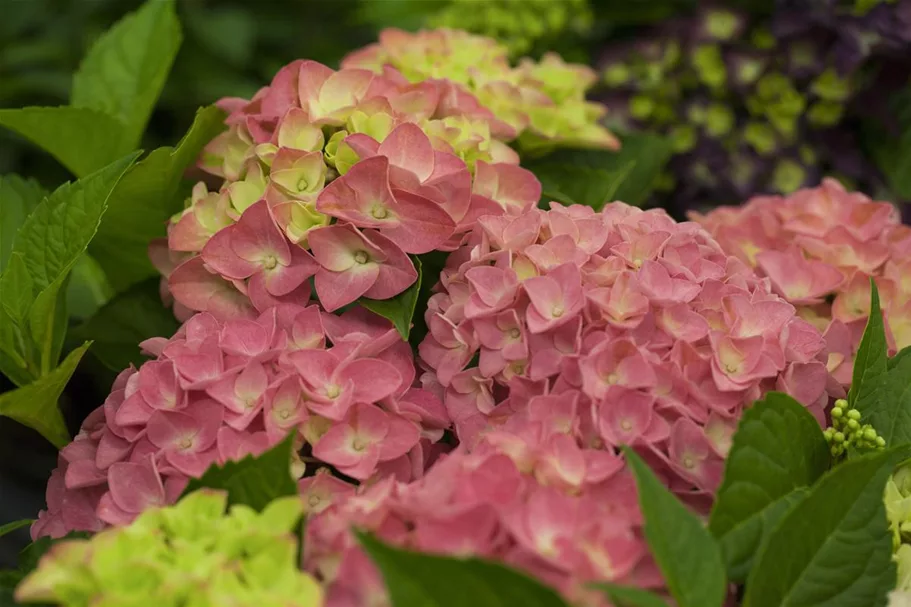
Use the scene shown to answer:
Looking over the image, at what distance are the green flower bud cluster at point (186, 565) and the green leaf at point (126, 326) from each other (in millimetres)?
348

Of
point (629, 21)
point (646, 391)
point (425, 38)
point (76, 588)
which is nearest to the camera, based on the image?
point (76, 588)

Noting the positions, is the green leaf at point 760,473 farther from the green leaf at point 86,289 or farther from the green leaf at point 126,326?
the green leaf at point 86,289

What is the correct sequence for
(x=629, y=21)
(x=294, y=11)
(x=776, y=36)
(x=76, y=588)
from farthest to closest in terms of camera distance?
1. (x=294, y=11)
2. (x=629, y=21)
3. (x=776, y=36)
4. (x=76, y=588)

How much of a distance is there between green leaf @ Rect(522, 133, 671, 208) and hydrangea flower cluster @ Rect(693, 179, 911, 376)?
0.34 ft

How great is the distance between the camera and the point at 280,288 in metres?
0.65

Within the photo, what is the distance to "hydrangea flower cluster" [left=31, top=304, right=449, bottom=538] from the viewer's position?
57 centimetres

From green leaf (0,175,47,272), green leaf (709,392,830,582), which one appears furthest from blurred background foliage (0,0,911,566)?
green leaf (709,392,830,582)

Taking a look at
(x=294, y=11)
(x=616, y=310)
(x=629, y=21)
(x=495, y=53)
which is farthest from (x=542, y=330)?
(x=294, y=11)

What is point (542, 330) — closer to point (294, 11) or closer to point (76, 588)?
point (76, 588)

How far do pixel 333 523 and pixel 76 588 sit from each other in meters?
0.12

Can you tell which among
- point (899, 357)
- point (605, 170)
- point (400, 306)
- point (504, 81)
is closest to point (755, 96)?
point (605, 170)

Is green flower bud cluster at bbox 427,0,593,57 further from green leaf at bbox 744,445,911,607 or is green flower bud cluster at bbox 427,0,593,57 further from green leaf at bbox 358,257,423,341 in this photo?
green leaf at bbox 744,445,911,607

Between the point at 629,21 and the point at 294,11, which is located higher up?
the point at 629,21

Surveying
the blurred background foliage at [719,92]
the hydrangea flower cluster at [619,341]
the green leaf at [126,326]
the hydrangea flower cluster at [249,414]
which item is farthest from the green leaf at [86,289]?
the hydrangea flower cluster at [619,341]
